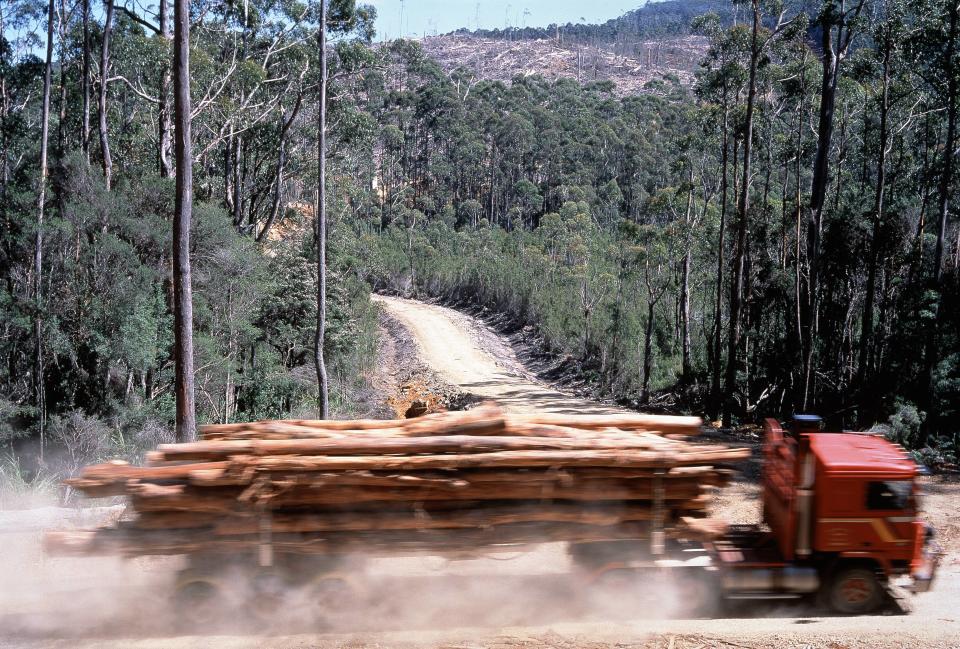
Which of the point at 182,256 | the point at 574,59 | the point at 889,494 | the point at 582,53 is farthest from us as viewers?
the point at 582,53

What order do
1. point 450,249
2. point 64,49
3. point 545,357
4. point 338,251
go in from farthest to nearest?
point 450,249 → point 545,357 → point 338,251 → point 64,49

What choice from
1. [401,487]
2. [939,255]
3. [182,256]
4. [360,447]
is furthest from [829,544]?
[939,255]

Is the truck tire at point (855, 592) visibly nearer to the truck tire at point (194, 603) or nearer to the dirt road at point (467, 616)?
the dirt road at point (467, 616)

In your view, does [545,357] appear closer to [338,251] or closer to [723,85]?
[338,251]

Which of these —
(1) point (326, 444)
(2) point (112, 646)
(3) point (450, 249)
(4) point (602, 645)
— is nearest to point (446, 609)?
(4) point (602, 645)

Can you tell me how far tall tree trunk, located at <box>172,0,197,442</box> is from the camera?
12562 mm

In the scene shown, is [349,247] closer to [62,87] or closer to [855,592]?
[62,87]

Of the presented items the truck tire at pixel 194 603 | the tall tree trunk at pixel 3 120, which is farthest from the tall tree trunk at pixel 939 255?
the tall tree trunk at pixel 3 120

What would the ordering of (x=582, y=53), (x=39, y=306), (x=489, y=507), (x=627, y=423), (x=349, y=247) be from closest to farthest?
(x=489, y=507) → (x=627, y=423) → (x=39, y=306) → (x=349, y=247) → (x=582, y=53)

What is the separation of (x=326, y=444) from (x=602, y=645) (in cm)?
318

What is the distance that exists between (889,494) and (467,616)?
4300 mm

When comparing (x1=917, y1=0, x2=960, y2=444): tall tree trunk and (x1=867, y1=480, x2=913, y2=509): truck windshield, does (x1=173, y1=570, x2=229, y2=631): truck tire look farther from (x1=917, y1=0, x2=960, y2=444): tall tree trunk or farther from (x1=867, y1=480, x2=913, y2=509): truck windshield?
(x1=917, y1=0, x2=960, y2=444): tall tree trunk

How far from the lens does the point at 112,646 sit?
715 cm

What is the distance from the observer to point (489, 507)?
7.77m
